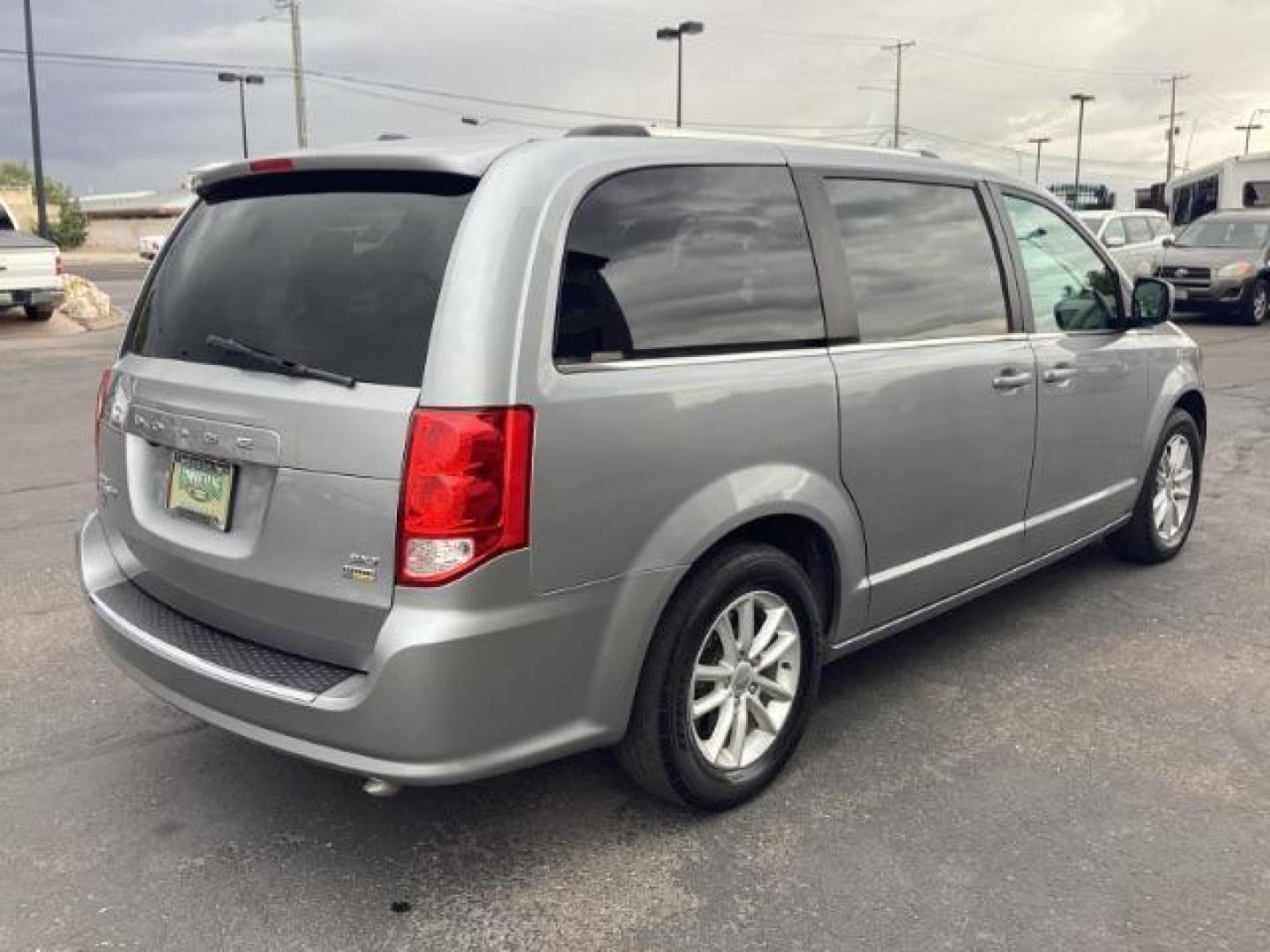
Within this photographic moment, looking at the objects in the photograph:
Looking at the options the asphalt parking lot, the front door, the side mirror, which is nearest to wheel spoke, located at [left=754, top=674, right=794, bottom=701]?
the asphalt parking lot

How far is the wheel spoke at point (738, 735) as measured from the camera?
325 cm

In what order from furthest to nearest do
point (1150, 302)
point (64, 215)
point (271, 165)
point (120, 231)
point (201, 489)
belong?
1. point (120, 231)
2. point (64, 215)
3. point (1150, 302)
4. point (271, 165)
5. point (201, 489)

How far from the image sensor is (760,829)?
10.4ft

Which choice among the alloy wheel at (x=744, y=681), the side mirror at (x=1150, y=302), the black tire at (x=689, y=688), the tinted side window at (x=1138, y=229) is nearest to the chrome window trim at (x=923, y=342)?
the black tire at (x=689, y=688)

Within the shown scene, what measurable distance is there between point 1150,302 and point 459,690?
368cm

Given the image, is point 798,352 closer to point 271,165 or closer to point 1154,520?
point 271,165

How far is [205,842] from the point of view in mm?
3107

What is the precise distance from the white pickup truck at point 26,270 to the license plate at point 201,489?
15525 mm

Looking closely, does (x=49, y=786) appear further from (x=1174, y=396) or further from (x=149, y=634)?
(x=1174, y=396)

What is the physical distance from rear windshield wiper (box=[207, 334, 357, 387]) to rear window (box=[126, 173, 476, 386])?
0.06ft

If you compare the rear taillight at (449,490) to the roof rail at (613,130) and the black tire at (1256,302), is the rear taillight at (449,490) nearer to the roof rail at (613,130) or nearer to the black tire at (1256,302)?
the roof rail at (613,130)

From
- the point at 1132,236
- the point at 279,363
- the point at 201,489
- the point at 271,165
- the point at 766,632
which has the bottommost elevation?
the point at 766,632

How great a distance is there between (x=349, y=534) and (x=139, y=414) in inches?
38.6

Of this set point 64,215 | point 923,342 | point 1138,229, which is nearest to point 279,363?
point 923,342
